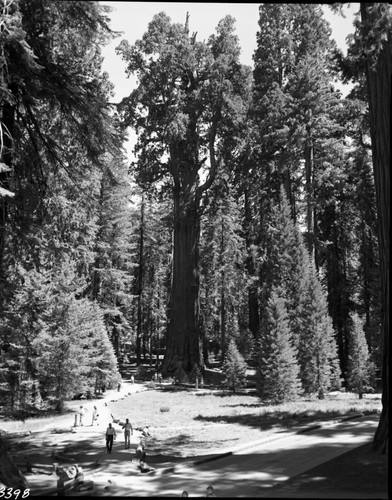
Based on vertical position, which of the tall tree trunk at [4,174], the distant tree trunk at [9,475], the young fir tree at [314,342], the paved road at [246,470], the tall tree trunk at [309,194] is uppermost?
the tall tree trunk at [309,194]

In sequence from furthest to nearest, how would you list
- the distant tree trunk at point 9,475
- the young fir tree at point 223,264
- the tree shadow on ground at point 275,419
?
the young fir tree at point 223,264, the tree shadow on ground at point 275,419, the distant tree trunk at point 9,475

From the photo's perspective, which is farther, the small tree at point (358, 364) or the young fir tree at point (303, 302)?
the small tree at point (358, 364)

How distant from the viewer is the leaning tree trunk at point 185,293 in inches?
1332

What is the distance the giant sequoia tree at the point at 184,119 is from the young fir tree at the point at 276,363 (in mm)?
8916

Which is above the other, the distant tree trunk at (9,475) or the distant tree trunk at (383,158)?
the distant tree trunk at (383,158)

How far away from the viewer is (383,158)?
38.7 feet

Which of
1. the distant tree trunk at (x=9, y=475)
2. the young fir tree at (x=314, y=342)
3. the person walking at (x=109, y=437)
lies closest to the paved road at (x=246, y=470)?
the person walking at (x=109, y=437)

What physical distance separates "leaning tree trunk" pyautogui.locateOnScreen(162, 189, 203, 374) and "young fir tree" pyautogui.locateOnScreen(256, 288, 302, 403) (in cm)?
855

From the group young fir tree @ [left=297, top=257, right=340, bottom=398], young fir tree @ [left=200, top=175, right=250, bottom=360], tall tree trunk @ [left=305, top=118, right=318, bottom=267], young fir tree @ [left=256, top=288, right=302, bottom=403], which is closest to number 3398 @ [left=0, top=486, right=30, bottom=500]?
young fir tree @ [left=256, top=288, right=302, bottom=403]

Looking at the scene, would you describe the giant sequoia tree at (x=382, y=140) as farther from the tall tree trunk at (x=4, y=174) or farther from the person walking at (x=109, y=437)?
the tall tree trunk at (x=4, y=174)

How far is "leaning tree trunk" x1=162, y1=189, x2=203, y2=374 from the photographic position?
33844 millimetres

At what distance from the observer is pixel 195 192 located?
114 feet

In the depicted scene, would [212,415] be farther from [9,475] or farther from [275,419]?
[9,475]

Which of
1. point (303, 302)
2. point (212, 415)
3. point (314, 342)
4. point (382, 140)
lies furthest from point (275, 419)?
point (382, 140)
